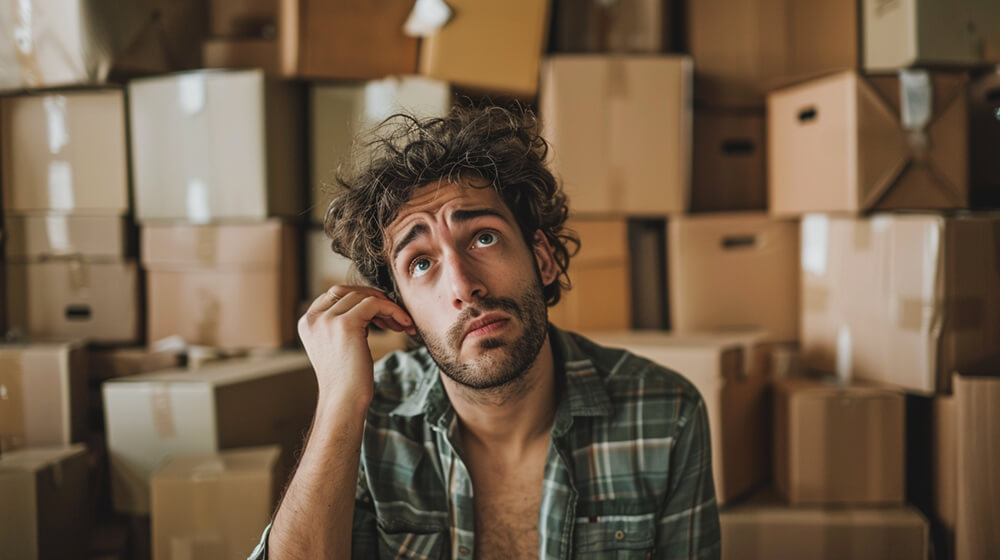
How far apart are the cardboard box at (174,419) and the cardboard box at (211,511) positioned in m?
0.16

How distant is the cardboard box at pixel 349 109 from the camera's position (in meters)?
1.99

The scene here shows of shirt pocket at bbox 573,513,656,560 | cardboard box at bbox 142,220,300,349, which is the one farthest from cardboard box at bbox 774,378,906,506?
cardboard box at bbox 142,220,300,349

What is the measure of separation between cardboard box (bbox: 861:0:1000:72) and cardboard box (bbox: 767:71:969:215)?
5 centimetres

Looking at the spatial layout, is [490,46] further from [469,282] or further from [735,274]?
[469,282]

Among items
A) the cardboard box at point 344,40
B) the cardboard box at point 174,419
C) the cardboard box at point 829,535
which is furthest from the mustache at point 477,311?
the cardboard box at point 344,40

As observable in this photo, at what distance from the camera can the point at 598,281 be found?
2107 millimetres

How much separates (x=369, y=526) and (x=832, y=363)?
1304 mm

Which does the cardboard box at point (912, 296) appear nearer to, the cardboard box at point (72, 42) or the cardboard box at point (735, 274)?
the cardboard box at point (735, 274)

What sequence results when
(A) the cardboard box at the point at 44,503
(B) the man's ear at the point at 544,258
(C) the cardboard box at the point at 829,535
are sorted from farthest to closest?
(C) the cardboard box at the point at 829,535 → (A) the cardboard box at the point at 44,503 → (B) the man's ear at the point at 544,258

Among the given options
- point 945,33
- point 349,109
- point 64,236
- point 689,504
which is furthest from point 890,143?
point 64,236

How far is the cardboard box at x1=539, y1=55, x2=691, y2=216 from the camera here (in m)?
2.01

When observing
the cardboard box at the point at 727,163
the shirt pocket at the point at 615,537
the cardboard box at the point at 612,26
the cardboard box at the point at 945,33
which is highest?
the cardboard box at the point at 612,26

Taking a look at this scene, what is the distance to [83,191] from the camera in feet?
6.68

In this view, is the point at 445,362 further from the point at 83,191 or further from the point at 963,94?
the point at 963,94
